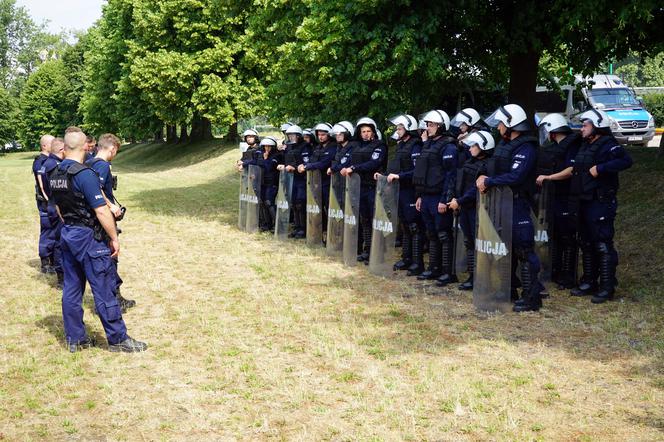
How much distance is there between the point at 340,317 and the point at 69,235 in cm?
303

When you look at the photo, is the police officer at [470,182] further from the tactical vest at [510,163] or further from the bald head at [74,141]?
the bald head at [74,141]

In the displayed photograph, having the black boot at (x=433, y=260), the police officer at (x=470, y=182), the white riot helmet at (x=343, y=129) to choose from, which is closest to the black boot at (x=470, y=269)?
the police officer at (x=470, y=182)

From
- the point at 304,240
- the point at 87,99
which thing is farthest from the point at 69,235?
the point at 87,99

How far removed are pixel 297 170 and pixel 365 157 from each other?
2.23 metres

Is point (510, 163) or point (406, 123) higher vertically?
point (406, 123)

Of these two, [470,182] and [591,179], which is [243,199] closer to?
[470,182]

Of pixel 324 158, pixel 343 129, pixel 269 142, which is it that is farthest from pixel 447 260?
pixel 269 142

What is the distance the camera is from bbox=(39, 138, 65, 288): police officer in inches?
381

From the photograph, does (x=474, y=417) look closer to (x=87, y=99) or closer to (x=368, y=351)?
(x=368, y=351)

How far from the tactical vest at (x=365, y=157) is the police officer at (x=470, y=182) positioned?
2.28 meters

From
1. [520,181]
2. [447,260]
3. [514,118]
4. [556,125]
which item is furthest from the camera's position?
[447,260]

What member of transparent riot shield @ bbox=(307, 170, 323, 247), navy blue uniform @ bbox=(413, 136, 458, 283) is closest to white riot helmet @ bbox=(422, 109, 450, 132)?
navy blue uniform @ bbox=(413, 136, 458, 283)

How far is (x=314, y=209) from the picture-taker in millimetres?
12852

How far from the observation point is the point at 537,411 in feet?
17.8
